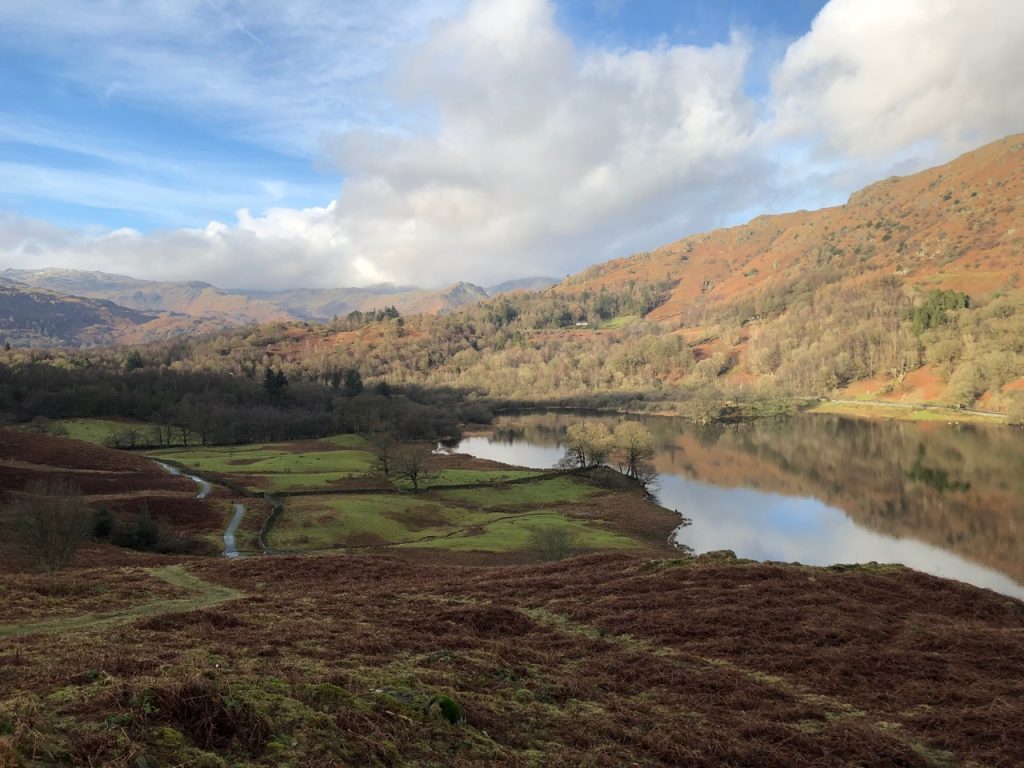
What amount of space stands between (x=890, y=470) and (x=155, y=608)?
9582 centimetres

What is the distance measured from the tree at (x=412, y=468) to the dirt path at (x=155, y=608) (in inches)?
1972

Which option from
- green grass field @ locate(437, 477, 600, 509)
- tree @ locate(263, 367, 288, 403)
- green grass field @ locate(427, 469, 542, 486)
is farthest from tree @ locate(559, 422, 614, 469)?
tree @ locate(263, 367, 288, 403)

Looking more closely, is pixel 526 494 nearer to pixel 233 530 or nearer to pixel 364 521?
pixel 364 521

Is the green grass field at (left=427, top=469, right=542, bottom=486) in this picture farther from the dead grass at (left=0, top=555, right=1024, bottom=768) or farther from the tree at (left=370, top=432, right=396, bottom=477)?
the dead grass at (left=0, top=555, right=1024, bottom=768)

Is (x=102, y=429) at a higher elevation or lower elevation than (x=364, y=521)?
higher

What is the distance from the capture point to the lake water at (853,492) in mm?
55069

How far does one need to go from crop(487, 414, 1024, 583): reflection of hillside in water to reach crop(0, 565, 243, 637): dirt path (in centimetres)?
5652

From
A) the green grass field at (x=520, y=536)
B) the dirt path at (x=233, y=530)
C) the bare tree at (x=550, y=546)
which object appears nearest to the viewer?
the bare tree at (x=550, y=546)

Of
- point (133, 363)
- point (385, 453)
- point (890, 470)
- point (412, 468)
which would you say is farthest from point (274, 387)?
point (890, 470)

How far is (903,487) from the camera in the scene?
7800 centimetres

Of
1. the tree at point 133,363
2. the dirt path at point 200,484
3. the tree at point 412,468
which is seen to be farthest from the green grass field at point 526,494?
the tree at point 133,363

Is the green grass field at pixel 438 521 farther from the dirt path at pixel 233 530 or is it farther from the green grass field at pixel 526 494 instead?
the dirt path at pixel 233 530

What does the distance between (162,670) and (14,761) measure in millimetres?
4685

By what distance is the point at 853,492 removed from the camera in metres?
77.9
